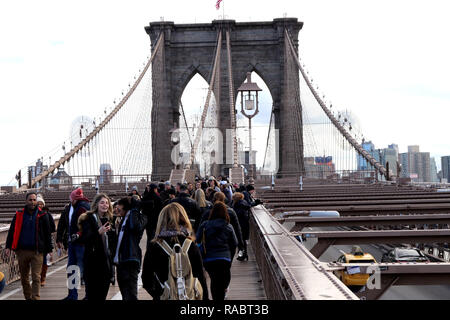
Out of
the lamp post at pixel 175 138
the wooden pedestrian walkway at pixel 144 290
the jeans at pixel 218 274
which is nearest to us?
the jeans at pixel 218 274

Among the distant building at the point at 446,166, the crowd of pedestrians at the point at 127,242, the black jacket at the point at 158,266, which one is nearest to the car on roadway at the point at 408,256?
the crowd of pedestrians at the point at 127,242

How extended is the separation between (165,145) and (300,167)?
37.1ft

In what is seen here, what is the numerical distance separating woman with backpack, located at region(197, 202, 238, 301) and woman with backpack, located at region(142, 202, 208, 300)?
122 cm

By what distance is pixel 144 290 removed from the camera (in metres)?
8.50

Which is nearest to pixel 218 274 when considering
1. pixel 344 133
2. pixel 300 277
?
pixel 300 277

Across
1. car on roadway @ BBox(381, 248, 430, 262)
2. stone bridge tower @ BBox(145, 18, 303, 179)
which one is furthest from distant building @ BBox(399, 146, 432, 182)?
car on roadway @ BBox(381, 248, 430, 262)

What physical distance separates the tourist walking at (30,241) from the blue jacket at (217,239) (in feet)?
8.33

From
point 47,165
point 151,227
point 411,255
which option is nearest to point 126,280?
point 151,227

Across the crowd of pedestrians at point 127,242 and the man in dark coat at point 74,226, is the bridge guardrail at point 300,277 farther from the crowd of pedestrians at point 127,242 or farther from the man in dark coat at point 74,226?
the man in dark coat at point 74,226

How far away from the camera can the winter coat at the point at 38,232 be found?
7.65m

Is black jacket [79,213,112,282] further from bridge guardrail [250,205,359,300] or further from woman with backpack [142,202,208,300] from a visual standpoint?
bridge guardrail [250,205,359,300]

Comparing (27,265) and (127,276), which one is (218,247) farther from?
(27,265)

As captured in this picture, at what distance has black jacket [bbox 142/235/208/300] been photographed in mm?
4773
